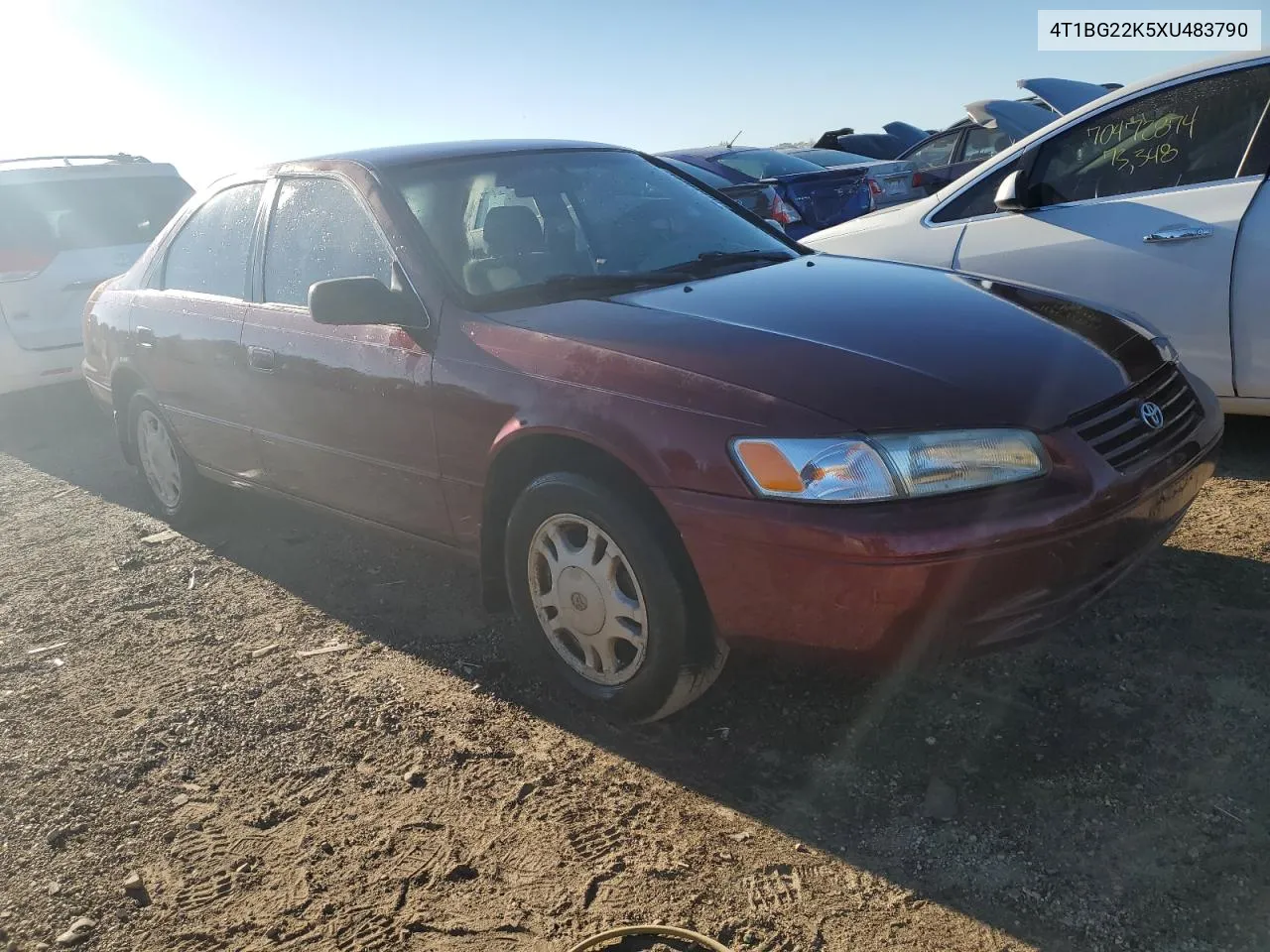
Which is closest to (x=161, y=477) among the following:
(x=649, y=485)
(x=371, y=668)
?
(x=371, y=668)

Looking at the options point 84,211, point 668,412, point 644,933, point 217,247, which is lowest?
point 644,933

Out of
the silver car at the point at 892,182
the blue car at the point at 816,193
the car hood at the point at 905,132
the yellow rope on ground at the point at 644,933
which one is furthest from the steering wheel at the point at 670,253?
the car hood at the point at 905,132

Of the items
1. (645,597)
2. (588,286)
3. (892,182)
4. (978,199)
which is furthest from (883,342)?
(892,182)

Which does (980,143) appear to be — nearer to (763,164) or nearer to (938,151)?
(938,151)

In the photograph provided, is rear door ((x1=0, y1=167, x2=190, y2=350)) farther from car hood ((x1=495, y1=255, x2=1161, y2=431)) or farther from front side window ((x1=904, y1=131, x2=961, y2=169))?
front side window ((x1=904, y1=131, x2=961, y2=169))

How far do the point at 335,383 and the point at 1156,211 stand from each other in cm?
321

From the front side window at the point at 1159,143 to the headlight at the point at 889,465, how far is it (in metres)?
2.43

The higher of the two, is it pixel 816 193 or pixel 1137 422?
pixel 816 193

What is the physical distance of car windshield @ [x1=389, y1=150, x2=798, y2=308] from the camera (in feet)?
10.3

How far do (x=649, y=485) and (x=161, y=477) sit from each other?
3480 mm

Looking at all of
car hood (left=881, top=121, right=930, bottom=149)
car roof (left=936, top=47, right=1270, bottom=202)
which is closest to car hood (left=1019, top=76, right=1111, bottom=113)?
car roof (left=936, top=47, right=1270, bottom=202)

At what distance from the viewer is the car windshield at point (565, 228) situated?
123 inches

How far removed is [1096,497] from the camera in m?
2.27

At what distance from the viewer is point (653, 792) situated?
97.9 inches
